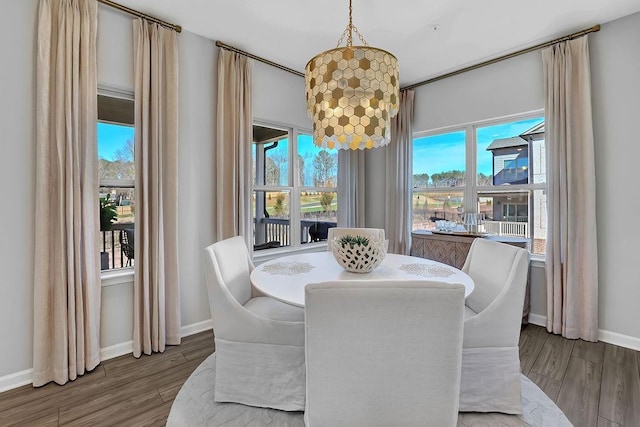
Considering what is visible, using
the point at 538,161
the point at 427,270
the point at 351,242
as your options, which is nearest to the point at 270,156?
the point at 351,242

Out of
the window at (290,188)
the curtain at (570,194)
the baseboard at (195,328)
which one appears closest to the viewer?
the curtain at (570,194)

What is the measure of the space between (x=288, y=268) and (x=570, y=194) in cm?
253

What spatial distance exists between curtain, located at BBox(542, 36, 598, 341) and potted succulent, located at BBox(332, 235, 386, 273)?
1962 millimetres

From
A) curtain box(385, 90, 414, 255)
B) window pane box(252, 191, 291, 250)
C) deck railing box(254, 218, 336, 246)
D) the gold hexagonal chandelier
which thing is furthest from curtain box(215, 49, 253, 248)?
curtain box(385, 90, 414, 255)

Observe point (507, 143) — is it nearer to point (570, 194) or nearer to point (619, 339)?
point (570, 194)

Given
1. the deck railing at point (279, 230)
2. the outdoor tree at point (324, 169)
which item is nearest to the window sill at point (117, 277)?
the deck railing at point (279, 230)

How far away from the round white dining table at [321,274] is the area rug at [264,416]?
25.9 inches

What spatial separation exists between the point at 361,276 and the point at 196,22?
8.18ft

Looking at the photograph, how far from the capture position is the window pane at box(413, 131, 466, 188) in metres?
3.79

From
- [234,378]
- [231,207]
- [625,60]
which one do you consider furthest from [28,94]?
[625,60]

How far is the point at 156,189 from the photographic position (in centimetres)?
252

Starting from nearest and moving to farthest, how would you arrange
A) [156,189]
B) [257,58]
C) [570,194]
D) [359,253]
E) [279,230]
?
[359,253] → [156,189] → [570,194] → [257,58] → [279,230]

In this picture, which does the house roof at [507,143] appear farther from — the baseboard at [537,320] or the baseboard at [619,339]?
the baseboard at [619,339]

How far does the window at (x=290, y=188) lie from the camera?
11.7 ft
